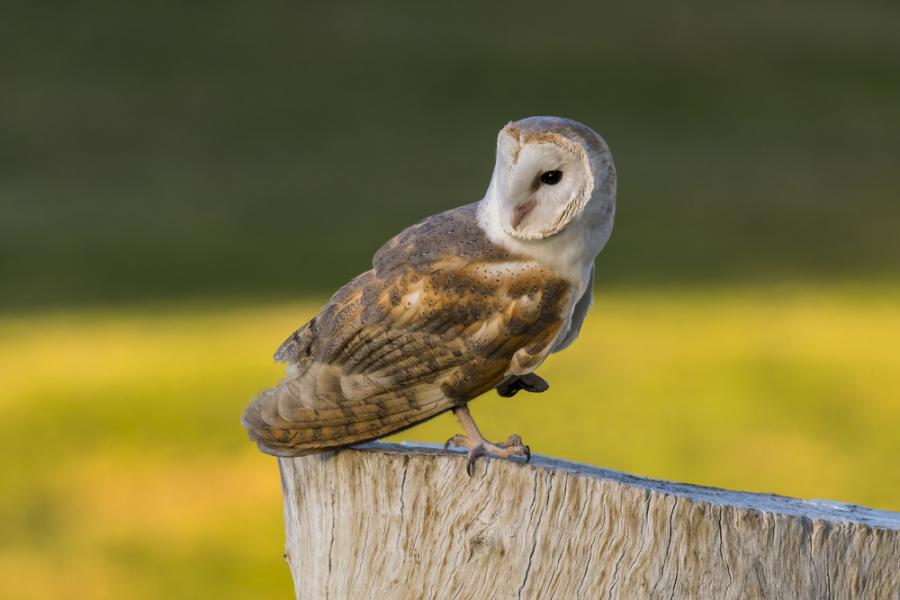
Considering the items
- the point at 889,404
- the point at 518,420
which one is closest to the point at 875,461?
the point at 889,404

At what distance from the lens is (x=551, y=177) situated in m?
3.04

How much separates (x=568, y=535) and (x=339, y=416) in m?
0.61

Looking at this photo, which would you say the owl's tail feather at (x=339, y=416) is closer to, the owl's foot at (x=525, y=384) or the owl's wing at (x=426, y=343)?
the owl's wing at (x=426, y=343)

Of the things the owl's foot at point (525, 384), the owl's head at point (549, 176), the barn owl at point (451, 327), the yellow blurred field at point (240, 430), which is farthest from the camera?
the yellow blurred field at point (240, 430)

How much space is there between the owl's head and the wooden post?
57 cm

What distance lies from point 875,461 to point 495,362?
5.41m

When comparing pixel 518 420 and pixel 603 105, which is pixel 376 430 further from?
pixel 603 105

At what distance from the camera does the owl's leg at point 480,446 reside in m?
3.07

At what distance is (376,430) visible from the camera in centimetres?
313

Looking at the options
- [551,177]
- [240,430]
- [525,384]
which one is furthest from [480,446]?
[240,430]

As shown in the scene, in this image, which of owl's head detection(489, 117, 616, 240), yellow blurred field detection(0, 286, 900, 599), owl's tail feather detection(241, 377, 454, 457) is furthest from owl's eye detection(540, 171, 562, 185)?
yellow blurred field detection(0, 286, 900, 599)

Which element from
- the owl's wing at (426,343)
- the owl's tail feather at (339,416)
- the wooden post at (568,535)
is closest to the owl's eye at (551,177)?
the owl's wing at (426,343)

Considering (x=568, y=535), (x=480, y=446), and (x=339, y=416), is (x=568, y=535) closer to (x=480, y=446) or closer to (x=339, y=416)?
(x=480, y=446)

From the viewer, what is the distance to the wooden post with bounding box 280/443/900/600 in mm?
2877
